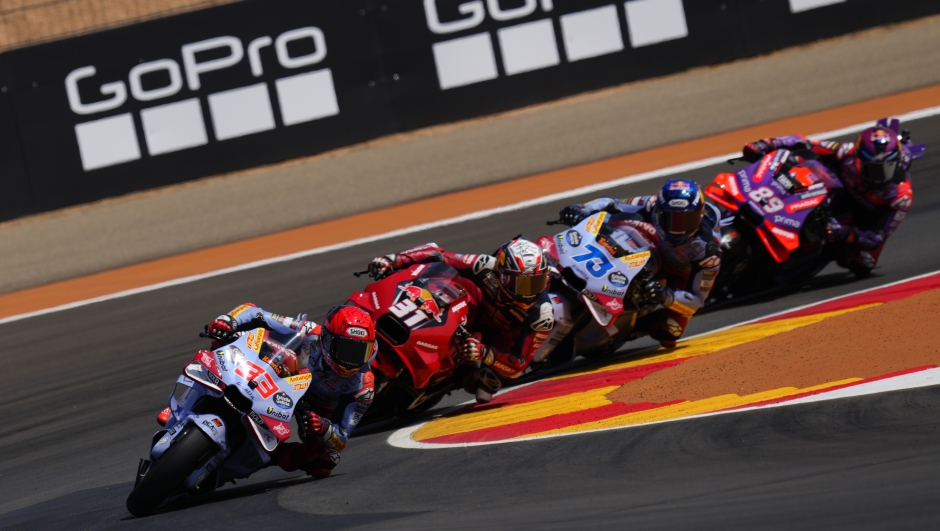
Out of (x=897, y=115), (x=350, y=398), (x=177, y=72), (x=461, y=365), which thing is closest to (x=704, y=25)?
(x=897, y=115)

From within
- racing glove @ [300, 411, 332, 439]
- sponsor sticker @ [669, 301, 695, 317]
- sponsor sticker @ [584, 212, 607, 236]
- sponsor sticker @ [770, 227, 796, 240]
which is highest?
sponsor sticker @ [584, 212, 607, 236]

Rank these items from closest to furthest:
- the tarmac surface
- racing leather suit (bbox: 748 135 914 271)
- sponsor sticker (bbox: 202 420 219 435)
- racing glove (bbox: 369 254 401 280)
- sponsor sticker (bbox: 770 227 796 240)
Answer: sponsor sticker (bbox: 202 420 219 435), racing glove (bbox: 369 254 401 280), sponsor sticker (bbox: 770 227 796 240), racing leather suit (bbox: 748 135 914 271), the tarmac surface

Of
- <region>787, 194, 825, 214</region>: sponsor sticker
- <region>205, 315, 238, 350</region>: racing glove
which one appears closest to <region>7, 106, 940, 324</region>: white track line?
<region>787, 194, 825, 214</region>: sponsor sticker

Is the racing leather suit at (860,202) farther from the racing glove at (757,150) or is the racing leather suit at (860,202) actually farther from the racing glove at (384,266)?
the racing glove at (384,266)

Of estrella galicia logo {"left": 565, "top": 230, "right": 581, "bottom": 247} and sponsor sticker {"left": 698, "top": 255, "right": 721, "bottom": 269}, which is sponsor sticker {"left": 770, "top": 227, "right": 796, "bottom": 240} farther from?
estrella galicia logo {"left": 565, "top": 230, "right": 581, "bottom": 247}

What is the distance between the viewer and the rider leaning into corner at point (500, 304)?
791cm

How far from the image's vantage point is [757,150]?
10.7 meters

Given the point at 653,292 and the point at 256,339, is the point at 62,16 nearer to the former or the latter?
the point at 653,292

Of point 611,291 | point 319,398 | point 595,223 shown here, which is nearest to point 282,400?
point 319,398

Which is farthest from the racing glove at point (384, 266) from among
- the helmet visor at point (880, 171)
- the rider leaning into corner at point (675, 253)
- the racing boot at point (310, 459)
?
the helmet visor at point (880, 171)

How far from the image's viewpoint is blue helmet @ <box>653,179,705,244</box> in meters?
8.79

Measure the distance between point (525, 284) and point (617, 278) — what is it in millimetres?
1098

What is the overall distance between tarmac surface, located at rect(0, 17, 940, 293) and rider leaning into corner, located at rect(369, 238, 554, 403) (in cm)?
754

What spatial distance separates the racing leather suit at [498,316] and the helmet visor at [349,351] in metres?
1.49
